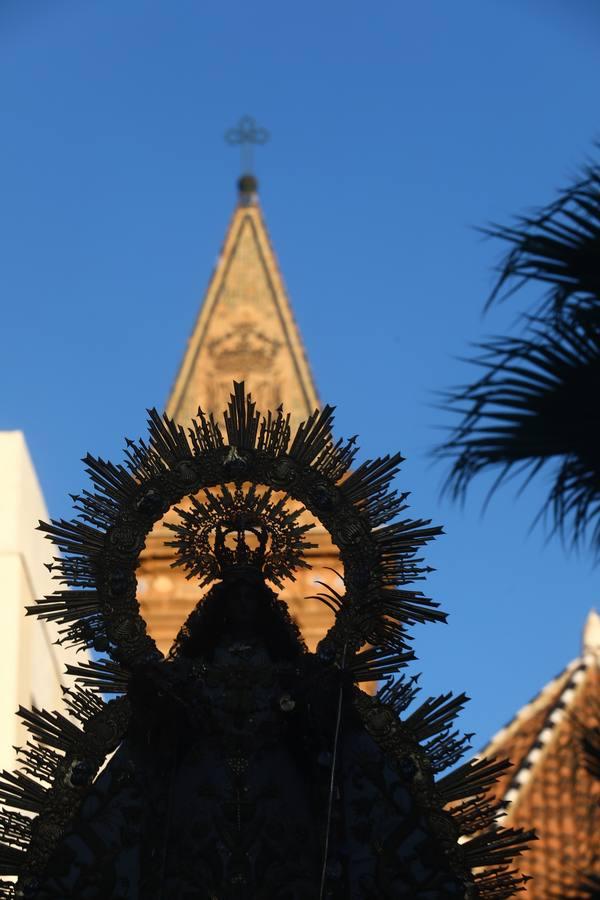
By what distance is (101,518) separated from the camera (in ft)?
25.2

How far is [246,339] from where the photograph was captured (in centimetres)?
2841

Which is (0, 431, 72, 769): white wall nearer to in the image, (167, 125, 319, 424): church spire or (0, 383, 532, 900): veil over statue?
(167, 125, 319, 424): church spire

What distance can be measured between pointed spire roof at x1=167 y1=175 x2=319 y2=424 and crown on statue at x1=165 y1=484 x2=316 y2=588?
18155 millimetres

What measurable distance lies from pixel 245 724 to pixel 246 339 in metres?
21.2

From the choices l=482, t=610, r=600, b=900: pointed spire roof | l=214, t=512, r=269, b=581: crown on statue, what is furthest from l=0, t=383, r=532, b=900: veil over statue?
l=482, t=610, r=600, b=900: pointed spire roof

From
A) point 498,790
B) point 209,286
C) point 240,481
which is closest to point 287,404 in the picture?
point 209,286

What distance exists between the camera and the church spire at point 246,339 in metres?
27.4

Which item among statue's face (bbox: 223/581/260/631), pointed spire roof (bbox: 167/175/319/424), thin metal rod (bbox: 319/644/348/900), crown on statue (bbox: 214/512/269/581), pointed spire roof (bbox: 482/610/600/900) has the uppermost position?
pointed spire roof (bbox: 167/175/319/424)

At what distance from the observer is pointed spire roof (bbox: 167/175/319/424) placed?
1077 inches

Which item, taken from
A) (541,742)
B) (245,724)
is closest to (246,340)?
(541,742)

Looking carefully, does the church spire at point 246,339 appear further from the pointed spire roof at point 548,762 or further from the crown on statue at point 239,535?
the crown on statue at point 239,535

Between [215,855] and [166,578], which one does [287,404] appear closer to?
[166,578]

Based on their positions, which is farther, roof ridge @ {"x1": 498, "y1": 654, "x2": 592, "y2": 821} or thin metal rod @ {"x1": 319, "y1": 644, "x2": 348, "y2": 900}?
roof ridge @ {"x1": 498, "y1": 654, "x2": 592, "y2": 821}

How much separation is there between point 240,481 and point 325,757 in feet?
3.92
